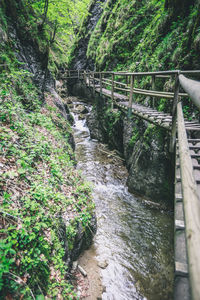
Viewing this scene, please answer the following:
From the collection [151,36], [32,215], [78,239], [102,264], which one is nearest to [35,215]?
[32,215]

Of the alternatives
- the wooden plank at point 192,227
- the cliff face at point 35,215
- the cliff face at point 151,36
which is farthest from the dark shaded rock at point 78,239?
the cliff face at point 151,36

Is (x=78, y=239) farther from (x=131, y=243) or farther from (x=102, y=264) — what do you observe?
(x=131, y=243)

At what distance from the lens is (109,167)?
862cm

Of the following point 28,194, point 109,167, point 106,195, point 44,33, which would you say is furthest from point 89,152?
point 28,194

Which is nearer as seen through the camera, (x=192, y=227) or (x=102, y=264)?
(x=192, y=227)

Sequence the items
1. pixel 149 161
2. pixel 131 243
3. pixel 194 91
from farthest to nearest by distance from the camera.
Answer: pixel 149 161
pixel 131 243
pixel 194 91

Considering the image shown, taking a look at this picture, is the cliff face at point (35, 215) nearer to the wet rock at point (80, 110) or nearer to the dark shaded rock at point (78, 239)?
the dark shaded rock at point (78, 239)

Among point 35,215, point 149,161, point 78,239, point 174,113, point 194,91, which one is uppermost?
point 194,91

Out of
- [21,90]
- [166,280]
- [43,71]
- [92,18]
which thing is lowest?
[166,280]

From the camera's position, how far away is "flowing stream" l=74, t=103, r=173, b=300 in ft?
12.1

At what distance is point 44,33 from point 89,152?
701 centimetres

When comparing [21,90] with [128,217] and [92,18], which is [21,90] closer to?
[128,217]

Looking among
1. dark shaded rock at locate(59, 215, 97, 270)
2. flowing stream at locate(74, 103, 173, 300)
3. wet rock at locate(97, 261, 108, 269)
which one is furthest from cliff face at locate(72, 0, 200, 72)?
wet rock at locate(97, 261, 108, 269)

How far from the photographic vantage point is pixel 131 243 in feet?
15.5
